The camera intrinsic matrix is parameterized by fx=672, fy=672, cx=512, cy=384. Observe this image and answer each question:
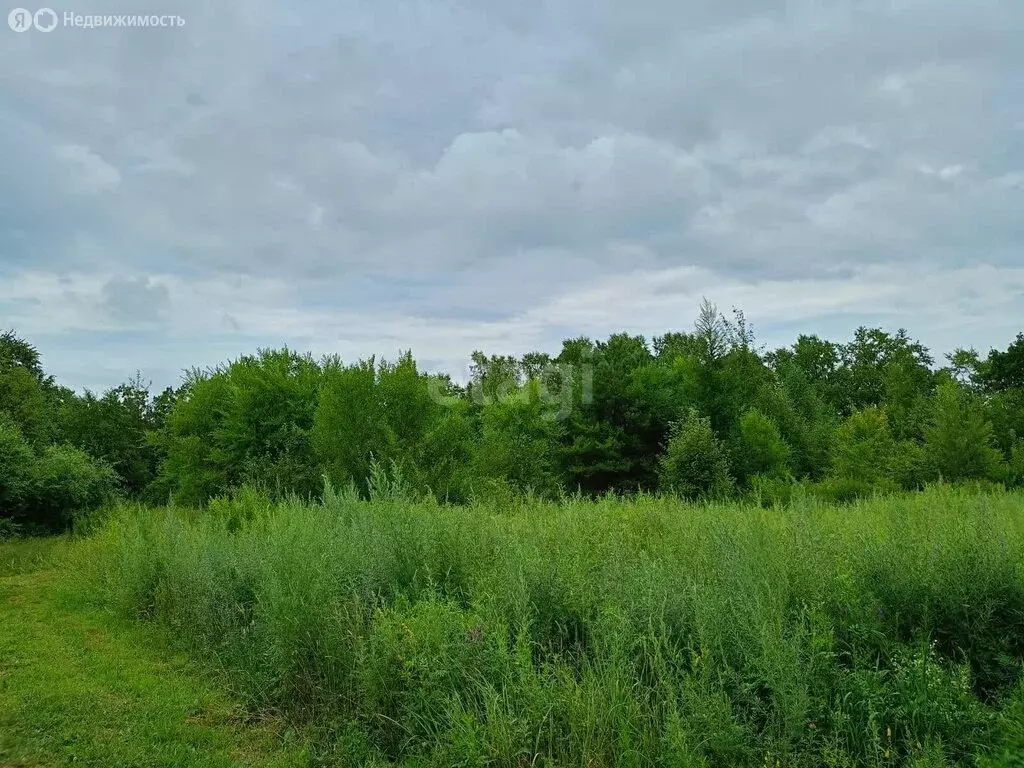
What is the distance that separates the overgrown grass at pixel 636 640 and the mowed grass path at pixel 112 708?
14.5 inches

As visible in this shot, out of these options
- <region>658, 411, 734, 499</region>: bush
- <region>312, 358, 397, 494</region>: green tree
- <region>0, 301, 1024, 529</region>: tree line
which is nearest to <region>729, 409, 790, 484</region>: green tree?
<region>0, 301, 1024, 529</region>: tree line

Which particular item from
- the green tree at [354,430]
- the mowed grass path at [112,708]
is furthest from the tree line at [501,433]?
the mowed grass path at [112,708]

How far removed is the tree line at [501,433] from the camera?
16.8 m

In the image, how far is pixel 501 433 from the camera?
27.8 metres

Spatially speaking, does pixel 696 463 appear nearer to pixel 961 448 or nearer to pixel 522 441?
pixel 522 441

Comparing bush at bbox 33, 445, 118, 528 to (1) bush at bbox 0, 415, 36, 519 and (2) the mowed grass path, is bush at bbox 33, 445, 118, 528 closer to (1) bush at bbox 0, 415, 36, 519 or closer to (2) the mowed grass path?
(1) bush at bbox 0, 415, 36, 519

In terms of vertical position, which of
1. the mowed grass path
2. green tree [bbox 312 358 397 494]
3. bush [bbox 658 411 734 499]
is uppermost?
green tree [bbox 312 358 397 494]

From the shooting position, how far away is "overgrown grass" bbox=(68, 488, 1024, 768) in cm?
362

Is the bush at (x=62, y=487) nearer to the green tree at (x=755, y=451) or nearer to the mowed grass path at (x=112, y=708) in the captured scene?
the mowed grass path at (x=112, y=708)

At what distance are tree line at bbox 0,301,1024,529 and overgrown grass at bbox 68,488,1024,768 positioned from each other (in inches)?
249

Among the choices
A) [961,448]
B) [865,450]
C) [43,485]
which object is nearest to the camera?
[43,485]

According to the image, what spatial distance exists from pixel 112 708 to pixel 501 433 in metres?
22.2

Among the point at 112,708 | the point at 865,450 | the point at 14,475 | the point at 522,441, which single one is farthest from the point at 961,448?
the point at 14,475

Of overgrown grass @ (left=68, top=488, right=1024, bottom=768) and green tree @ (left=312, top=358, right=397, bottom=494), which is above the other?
green tree @ (left=312, top=358, right=397, bottom=494)
